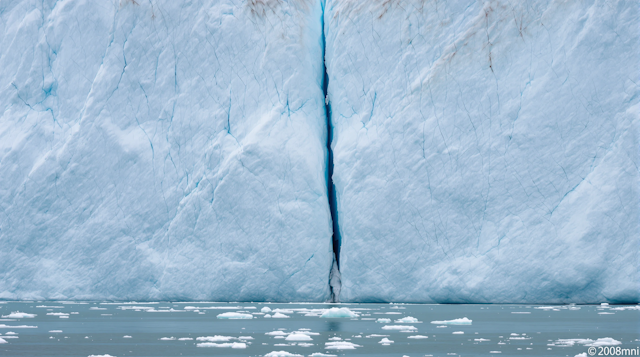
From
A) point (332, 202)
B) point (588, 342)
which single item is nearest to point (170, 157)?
point (332, 202)

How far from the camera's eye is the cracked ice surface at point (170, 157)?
7.57 meters

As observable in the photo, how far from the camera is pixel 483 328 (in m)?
4.04

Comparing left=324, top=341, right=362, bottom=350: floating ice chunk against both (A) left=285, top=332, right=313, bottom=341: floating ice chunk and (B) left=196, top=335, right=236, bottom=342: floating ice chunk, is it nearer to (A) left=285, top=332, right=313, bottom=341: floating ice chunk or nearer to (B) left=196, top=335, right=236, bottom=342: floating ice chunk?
(A) left=285, top=332, right=313, bottom=341: floating ice chunk

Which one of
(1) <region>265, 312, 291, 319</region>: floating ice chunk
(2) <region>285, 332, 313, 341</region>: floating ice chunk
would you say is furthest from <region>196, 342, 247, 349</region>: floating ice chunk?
(1) <region>265, 312, 291, 319</region>: floating ice chunk

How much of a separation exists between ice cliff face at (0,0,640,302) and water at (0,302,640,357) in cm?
169

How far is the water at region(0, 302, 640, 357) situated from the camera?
2949mm

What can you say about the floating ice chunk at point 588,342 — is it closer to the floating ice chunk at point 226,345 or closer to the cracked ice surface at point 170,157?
the floating ice chunk at point 226,345

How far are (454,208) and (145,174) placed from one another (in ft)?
11.9

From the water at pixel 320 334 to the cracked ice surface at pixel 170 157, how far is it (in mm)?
2211

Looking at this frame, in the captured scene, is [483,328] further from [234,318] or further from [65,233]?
[65,233]

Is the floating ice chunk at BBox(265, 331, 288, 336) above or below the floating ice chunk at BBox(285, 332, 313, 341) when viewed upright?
above

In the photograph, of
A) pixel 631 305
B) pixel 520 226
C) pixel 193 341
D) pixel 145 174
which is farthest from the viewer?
pixel 145 174

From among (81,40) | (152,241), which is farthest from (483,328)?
(81,40)

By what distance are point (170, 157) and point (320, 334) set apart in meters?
4.71
